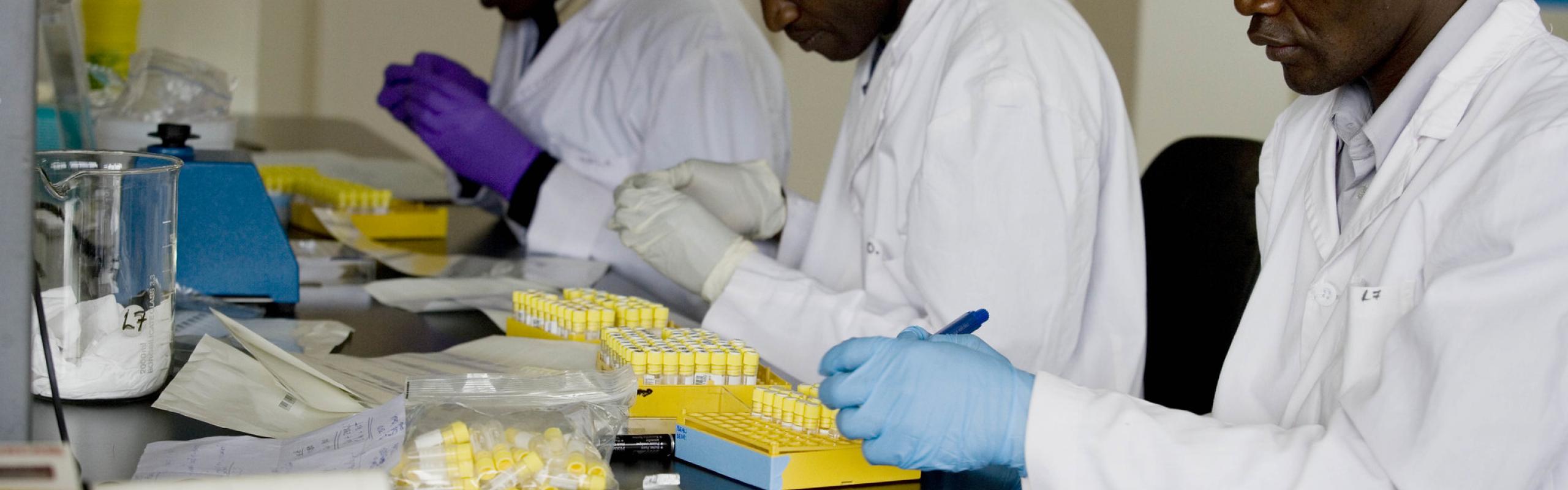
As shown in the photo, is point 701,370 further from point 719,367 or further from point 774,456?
point 774,456

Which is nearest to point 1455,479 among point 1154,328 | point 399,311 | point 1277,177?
point 1277,177

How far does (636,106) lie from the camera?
2.83m

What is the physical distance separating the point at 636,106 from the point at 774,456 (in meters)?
1.87

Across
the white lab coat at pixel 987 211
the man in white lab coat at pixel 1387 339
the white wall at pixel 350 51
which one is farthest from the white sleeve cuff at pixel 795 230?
the white wall at pixel 350 51

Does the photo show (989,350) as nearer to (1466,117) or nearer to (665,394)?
(665,394)

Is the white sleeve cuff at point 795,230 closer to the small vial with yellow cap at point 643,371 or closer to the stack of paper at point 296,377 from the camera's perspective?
the stack of paper at point 296,377

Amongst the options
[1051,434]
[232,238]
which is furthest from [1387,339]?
[232,238]

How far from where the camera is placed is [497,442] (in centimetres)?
98

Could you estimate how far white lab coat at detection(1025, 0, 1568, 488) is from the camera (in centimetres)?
96

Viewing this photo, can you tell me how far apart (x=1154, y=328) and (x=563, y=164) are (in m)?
1.24

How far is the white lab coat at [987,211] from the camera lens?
61.6 inches

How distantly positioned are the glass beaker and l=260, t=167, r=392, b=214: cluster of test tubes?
4.00 ft

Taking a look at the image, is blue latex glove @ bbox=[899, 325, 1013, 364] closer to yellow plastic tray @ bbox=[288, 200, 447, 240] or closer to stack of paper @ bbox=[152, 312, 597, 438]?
stack of paper @ bbox=[152, 312, 597, 438]

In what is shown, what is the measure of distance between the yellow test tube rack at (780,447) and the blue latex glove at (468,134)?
1541mm
